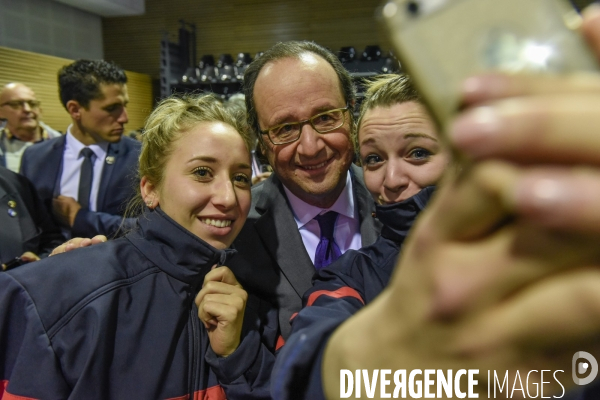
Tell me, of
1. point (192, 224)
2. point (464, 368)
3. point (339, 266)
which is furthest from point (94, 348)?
point (464, 368)

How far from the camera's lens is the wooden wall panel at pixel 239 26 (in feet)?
27.0

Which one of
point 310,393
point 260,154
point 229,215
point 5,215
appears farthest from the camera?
point 5,215

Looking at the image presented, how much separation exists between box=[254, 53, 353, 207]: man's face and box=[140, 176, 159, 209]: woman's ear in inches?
17.6

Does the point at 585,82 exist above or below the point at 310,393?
above

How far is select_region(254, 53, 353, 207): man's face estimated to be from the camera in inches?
60.1

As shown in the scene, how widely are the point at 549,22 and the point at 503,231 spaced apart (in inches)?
6.4

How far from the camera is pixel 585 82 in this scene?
28 centimetres

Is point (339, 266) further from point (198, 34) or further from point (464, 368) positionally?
point (198, 34)

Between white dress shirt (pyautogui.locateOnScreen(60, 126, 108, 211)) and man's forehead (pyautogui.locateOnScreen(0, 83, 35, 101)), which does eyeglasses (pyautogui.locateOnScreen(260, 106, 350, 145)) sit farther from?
man's forehead (pyautogui.locateOnScreen(0, 83, 35, 101))

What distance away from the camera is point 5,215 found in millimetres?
A: 2105

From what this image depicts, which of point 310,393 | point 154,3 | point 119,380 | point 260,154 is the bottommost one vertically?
point 119,380

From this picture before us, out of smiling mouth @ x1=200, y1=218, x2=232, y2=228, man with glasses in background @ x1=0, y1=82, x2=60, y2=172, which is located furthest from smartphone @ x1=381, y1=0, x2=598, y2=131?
man with glasses in background @ x1=0, y1=82, x2=60, y2=172

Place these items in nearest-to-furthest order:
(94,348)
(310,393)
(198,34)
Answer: (310,393) < (94,348) < (198,34)

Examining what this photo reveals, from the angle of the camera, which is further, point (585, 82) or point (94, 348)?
point (94, 348)
